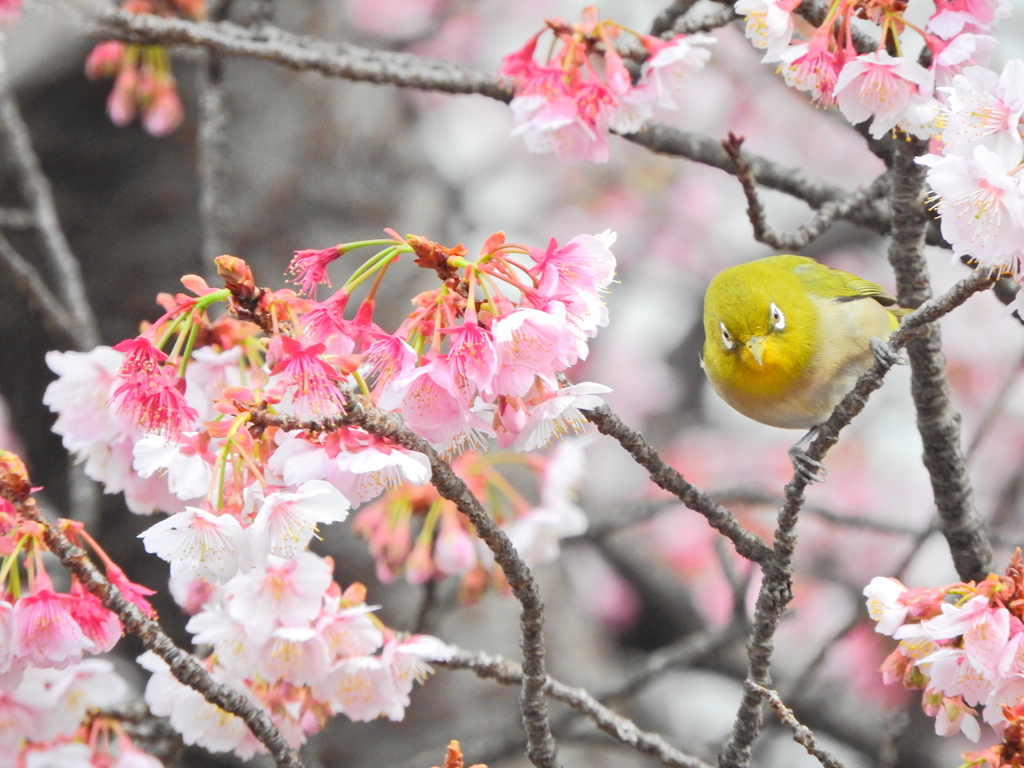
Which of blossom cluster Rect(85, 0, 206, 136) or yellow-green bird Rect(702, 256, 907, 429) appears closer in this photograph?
yellow-green bird Rect(702, 256, 907, 429)

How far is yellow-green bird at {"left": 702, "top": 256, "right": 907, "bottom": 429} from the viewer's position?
2266mm

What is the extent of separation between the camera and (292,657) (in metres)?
1.61

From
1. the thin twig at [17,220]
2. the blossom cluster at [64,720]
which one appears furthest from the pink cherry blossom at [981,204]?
the thin twig at [17,220]

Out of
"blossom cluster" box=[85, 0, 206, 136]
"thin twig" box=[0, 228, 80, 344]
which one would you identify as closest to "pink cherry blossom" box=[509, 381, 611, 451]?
"thin twig" box=[0, 228, 80, 344]

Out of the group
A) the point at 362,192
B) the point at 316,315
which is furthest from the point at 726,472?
the point at 316,315

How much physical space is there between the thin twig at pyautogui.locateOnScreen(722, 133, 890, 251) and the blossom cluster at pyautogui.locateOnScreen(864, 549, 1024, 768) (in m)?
0.68

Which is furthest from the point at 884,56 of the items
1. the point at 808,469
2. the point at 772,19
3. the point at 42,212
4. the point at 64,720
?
the point at 42,212

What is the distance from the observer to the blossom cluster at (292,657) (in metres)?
1.58

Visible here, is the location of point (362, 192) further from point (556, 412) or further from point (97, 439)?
point (556, 412)

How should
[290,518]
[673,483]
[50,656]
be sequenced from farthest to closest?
[673,483]
[50,656]
[290,518]

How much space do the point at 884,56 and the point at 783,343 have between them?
847 millimetres

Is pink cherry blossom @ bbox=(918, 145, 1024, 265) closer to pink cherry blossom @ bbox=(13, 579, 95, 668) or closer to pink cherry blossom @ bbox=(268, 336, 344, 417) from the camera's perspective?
pink cherry blossom @ bbox=(268, 336, 344, 417)

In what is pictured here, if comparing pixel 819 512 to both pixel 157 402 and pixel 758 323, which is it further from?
pixel 157 402

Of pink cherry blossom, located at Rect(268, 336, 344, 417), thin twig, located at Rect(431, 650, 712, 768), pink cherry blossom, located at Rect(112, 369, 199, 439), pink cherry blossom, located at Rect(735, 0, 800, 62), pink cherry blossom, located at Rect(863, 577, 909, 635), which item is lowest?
thin twig, located at Rect(431, 650, 712, 768)
